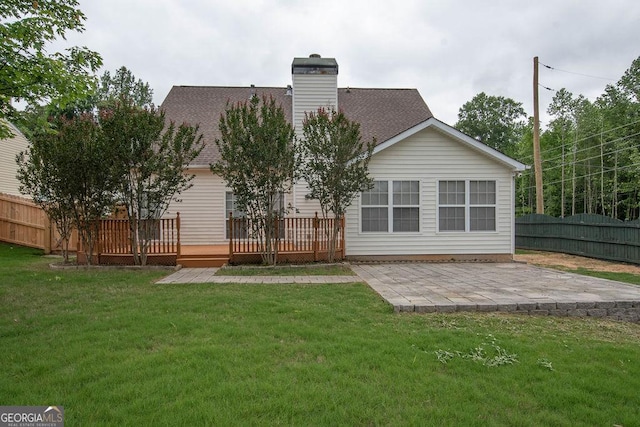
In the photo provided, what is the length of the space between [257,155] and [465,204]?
6489 mm

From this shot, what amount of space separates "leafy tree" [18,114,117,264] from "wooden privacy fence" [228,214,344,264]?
10.5ft

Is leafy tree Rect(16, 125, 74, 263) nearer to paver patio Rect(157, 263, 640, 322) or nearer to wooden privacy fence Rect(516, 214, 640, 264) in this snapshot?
paver patio Rect(157, 263, 640, 322)

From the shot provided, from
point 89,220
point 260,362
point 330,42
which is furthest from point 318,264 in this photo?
point 330,42

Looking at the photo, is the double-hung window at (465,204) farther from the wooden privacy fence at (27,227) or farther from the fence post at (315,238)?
the wooden privacy fence at (27,227)

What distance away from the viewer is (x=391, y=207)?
11625mm

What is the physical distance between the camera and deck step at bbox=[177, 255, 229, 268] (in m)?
10.3

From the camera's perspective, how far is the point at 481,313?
5598 millimetres

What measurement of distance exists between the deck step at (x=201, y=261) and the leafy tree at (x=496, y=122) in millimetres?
41846

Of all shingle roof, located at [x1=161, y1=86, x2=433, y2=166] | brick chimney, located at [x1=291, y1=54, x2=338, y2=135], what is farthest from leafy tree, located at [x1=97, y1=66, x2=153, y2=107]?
brick chimney, located at [x1=291, y1=54, x2=338, y2=135]

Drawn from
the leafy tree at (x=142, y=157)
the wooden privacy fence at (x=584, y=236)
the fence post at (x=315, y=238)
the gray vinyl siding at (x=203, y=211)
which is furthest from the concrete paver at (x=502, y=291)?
the gray vinyl siding at (x=203, y=211)

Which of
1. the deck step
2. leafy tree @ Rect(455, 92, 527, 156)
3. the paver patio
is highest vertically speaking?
leafy tree @ Rect(455, 92, 527, 156)

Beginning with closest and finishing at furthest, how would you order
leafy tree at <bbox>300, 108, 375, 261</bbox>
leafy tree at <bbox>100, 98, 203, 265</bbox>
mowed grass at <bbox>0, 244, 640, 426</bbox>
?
mowed grass at <bbox>0, 244, 640, 426</bbox> < leafy tree at <bbox>100, 98, 203, 265</bbox> < leafy tree at <bbox>300, 108, 375, 261</bbox>

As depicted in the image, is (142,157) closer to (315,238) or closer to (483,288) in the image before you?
(315,238)

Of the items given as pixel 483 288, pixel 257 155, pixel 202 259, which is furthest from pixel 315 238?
pixel 483 288
